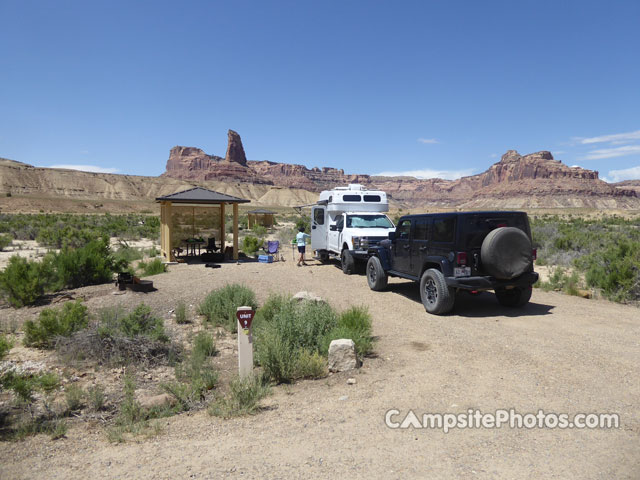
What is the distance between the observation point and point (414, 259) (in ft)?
29.0

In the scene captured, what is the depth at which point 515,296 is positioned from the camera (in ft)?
27.7

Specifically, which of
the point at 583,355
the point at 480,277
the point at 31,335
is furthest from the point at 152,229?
the point at 583,355

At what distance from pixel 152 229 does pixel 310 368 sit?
26465 millimetres

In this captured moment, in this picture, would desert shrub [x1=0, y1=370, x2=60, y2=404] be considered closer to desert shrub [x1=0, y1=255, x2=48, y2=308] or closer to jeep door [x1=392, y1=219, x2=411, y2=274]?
desert shrub [x1=0, y1=255, x2=48, y2=308]

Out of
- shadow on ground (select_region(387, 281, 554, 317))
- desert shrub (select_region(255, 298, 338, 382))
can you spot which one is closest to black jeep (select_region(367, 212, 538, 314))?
shadow on ground (select_region(387, 281, 554, 317))

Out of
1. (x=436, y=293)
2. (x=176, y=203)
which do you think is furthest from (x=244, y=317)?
(x=176, y=203)

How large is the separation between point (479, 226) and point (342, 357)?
3902 millimetres

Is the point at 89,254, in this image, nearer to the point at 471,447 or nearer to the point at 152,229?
the point at 471,447

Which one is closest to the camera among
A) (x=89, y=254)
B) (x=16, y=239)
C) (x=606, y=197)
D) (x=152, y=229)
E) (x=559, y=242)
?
(x=89, y=254)

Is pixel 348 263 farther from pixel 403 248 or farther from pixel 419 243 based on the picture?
pixel 419 243

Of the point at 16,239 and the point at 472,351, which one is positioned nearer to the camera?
the point at 472,351

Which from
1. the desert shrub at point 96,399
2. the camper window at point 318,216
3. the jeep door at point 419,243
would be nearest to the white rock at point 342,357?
the desert shrub at point 96,399

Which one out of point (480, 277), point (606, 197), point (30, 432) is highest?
point (606, 197)
